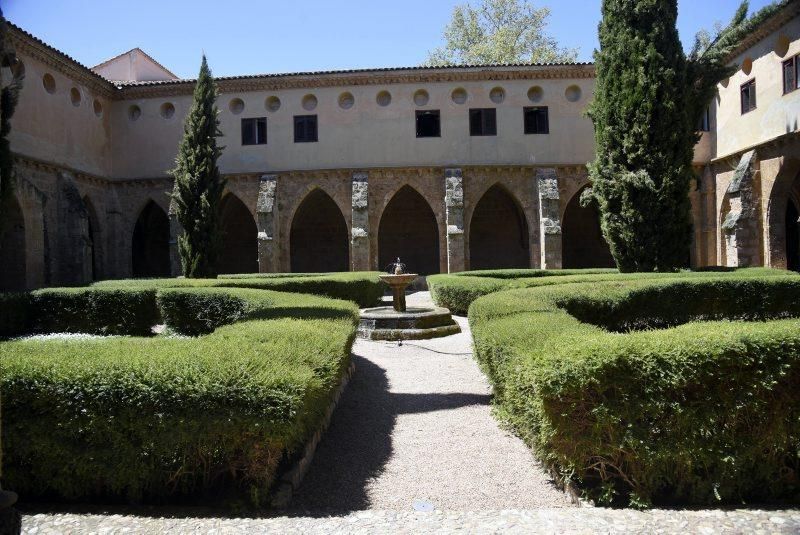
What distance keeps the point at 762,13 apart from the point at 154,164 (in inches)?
815

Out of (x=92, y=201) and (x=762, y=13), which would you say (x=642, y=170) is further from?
(x=92, y=201)

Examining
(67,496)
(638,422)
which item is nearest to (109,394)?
(67,496)

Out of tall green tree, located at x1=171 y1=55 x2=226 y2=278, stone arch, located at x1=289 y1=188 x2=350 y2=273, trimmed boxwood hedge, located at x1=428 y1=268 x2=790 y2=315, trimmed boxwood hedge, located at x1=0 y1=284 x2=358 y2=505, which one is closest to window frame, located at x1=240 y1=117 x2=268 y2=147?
tall green tree, located at x1=171 y1=55 x2=226 y2=278

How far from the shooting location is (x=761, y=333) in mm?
4188

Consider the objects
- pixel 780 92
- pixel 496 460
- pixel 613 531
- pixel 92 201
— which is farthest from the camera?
pixel 92 201

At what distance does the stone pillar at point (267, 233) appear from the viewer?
20594 millimetres

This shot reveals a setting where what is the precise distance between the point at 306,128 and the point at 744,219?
14916 mm

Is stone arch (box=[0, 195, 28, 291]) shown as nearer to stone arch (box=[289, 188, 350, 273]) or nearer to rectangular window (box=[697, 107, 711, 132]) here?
stone arch (box=[289, 188, 350, 273])

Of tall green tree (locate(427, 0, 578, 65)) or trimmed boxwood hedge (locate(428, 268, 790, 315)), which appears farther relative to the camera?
tall green tree (locate(427, 0, 578, 65))

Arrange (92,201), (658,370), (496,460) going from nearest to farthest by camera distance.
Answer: (658,370)
(496,460)
(92,201)

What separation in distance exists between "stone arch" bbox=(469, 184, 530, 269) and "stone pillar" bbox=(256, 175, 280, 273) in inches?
335

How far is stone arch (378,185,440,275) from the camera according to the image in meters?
25.2

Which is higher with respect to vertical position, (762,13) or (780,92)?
(762,13)

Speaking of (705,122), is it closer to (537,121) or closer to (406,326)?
Result: (537,121)
